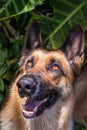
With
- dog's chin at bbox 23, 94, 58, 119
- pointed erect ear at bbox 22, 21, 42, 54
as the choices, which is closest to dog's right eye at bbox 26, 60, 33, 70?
pointed erect ear at bbox 22, 21, 42, 54

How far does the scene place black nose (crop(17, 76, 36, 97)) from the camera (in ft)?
18.2

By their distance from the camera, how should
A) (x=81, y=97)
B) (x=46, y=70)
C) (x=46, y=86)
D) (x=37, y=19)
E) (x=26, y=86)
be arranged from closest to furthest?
(x=26, y=86), (x=46, y=86), (x=46, y=70), (x=37, y=19), (x=81, y=97)

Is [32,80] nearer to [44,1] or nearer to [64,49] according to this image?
[64,49]

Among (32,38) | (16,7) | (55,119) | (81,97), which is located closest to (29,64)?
(32,38)

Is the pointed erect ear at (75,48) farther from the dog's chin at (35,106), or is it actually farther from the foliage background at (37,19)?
the foliage background at (37,19)

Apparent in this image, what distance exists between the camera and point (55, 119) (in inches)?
248

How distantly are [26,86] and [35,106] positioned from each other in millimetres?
372

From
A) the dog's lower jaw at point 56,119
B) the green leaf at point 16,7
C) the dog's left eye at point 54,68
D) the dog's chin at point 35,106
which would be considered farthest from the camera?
the green leaf at point 16,7

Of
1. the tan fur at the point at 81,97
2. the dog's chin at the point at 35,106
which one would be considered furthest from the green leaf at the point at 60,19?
the dog's chin at the point at 35,106

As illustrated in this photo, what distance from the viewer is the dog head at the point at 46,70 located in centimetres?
570

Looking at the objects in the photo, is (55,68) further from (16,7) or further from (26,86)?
(16,7)

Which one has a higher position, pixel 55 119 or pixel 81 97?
pixel 55 119

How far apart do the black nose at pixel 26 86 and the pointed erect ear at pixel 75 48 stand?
68 centimetres

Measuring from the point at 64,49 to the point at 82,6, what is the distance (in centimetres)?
86
